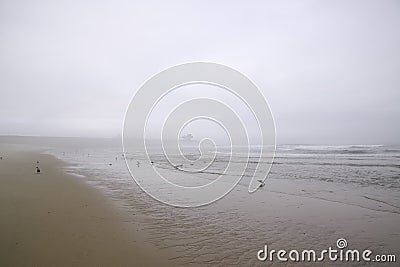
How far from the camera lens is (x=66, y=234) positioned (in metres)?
6.19

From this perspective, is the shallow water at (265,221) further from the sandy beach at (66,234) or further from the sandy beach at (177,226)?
the sandy beach at (66,234)

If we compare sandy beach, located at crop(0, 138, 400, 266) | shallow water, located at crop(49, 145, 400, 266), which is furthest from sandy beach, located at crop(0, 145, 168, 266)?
shallow water, located at crop(49, 145, 400, 266)

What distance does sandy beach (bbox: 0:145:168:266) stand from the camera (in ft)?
16.3

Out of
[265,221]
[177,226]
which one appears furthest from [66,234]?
[265,221]

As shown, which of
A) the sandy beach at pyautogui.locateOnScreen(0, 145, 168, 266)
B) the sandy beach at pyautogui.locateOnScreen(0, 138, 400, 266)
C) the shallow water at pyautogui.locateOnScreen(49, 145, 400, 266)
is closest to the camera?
the sandy beach at pyautogui.locateOnScreen(0, 145, 168, 266)

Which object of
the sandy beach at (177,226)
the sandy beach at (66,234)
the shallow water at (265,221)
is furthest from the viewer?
the shallow water at (265,221)

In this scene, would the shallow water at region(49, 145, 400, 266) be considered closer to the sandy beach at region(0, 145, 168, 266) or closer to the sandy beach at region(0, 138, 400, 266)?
the sandy beach at region(0, 138, 400, 266)

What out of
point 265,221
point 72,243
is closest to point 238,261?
point 265,221

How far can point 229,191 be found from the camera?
13078mm

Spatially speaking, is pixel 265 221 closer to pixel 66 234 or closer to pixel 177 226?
pixel 177 226

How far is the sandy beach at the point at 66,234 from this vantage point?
4.96 meters

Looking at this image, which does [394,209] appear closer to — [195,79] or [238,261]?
[238,261]

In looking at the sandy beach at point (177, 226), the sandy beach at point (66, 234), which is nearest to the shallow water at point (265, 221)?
the sandy beach at point (177, 226)

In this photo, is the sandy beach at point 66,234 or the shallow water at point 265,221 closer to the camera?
the sandy beach at point 66,234
